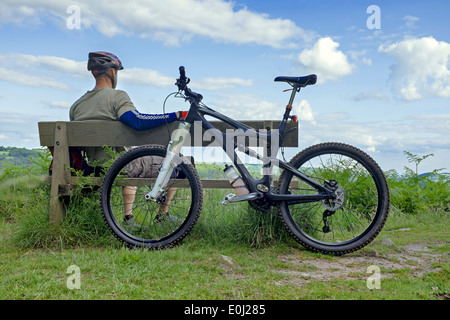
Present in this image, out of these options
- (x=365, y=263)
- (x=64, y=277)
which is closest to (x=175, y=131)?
(x=64, y=277)

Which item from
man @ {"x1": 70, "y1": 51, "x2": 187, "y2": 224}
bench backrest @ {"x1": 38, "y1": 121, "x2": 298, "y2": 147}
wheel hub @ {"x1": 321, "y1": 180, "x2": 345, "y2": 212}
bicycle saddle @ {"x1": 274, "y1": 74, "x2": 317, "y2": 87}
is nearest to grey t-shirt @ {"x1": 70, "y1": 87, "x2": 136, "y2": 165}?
man @ {"x1": 70, "y1": 51, "x2": 187, "y2": 224}

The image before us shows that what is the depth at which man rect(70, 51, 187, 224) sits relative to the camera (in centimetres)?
467

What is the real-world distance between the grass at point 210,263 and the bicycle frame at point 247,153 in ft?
1.06

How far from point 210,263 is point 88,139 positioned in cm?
207

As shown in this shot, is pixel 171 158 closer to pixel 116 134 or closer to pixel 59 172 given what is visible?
pixel 116 134

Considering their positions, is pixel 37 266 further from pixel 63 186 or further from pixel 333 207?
pixel 333 207

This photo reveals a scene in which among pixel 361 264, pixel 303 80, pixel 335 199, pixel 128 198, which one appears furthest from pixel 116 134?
pixel 361 264

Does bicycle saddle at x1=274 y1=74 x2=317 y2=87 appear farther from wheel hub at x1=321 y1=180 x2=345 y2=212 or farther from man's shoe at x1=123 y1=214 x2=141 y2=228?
man's shoe at x1=123 y1=214 x2=141 y2=228

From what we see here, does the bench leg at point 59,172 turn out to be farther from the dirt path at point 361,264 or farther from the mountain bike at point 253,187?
the dirt path at point 361,264

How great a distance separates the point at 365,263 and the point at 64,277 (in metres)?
2.69

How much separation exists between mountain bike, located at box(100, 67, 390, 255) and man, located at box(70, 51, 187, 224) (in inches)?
9.3

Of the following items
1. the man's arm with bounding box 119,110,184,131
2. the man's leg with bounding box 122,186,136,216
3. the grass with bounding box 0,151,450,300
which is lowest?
the grass with bounding box 0,151,450,300

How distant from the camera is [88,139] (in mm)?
4828

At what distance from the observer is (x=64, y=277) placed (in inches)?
136
